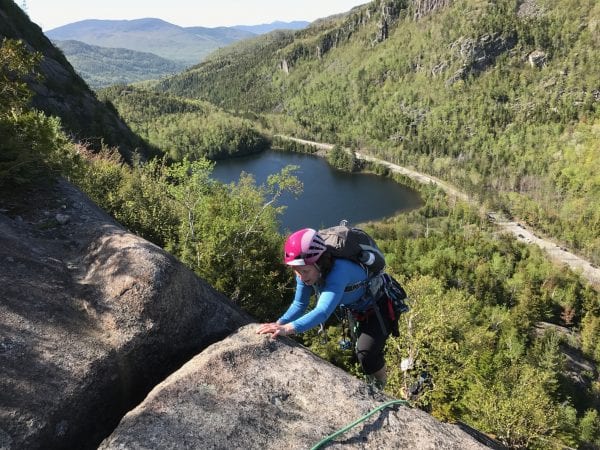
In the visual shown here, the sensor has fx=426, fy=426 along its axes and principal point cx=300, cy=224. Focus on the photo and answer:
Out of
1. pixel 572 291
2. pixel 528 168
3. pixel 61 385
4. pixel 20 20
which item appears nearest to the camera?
pixel 61 385

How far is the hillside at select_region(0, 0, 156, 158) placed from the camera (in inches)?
1812

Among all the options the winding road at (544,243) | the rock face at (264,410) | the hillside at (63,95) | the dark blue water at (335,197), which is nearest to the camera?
the rock face at (264,410)

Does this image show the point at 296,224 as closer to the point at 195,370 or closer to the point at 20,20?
the point at 20,20

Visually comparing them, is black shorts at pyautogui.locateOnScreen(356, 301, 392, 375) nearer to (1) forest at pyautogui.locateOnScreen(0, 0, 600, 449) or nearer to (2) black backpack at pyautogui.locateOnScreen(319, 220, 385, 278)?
(2) black backpack at pyautogui.locateOnScreen(319, 220, 385, 278)

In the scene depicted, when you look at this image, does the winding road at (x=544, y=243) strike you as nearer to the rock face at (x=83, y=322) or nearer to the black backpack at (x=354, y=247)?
the black backpack at (x=354, y=247)

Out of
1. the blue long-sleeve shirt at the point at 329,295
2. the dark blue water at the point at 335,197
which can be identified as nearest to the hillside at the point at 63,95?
the blue long-sleeve shirt at the point at 329,295

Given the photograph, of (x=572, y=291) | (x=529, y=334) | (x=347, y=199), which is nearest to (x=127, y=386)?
(x=529, y=334)

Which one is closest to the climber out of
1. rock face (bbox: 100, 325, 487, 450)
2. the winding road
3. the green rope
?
rock face (bbox: 100, 325, 487, 450)

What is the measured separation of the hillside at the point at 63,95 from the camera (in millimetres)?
46031

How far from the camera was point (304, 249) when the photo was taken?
5973 mm

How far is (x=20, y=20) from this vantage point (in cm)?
5284

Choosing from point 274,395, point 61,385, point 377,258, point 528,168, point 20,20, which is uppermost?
point 20,20

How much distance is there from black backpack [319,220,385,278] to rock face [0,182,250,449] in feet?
→ 8.02

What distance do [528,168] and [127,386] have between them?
211814 mm
